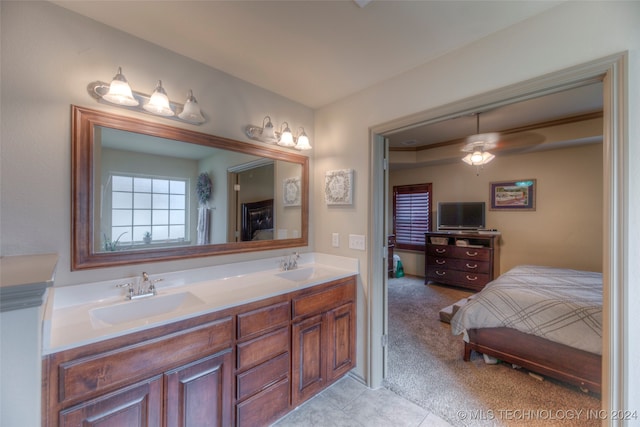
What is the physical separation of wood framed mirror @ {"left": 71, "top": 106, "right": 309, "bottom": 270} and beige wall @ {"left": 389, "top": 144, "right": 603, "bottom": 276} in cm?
409

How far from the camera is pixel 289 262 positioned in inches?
88.9

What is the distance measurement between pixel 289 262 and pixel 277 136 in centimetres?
115

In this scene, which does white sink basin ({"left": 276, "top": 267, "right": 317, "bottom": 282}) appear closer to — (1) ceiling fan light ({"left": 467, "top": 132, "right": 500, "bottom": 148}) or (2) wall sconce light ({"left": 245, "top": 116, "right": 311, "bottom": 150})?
(2) wall sconce light ({"left": 245, "top": 116, "right": 311, "bottom": 150})

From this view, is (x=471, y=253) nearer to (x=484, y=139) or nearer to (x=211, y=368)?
(x=484, y=139)

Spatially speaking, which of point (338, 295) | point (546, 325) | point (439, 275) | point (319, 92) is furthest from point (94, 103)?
point (439, 275)

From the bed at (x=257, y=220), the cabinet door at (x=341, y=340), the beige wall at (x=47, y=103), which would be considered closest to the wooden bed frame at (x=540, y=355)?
the cabinet door at (x=341, y=340)

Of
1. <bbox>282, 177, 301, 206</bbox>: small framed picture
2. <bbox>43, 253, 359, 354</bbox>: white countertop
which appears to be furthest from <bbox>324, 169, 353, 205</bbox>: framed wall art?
<bbox>43, 253, 359, 354</bbox>: white countertop

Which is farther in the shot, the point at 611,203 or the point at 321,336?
the point at 321,336

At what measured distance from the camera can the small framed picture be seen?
2.38 meters

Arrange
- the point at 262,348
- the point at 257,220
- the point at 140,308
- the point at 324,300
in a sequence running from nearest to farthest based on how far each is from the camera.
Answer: the point at 140,308 → the point at 262,348 → the point at 324,300 → the point at 257,220

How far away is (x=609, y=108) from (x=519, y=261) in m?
4.00

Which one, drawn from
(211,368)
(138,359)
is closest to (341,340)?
(211,368)

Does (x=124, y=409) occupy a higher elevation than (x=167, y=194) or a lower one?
lower

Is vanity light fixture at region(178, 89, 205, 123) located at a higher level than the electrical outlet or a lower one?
higher
